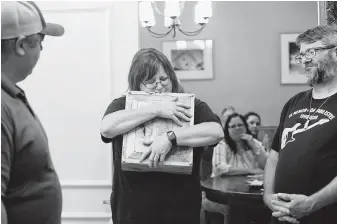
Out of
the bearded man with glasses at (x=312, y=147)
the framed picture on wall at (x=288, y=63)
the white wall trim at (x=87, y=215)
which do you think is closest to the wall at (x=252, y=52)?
the framed picture on wall at (x=288, y=63)

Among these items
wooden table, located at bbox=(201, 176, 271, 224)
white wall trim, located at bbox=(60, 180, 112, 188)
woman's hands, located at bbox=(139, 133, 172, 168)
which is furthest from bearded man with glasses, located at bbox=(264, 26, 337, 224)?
white wall trim, located at bbox=(60, 180, 112, 188)

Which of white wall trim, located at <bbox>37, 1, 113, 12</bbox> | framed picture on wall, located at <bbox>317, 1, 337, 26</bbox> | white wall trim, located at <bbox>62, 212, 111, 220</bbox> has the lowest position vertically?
white wall trim, located at <bbox>62, 212, 111, 220</bbox>

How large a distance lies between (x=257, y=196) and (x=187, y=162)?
1115 mm

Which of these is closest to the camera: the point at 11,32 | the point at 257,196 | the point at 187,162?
the point at 11,32

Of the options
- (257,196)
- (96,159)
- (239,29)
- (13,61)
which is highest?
(239,29)

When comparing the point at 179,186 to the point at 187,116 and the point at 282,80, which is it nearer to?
the point at 187,116

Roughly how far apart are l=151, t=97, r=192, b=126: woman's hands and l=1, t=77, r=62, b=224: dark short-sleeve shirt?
1.51 ft

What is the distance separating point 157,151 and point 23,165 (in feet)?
1.58

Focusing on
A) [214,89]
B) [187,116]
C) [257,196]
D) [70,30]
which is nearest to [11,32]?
[187,116]

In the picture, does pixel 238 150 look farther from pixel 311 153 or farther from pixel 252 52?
pixel 252 52

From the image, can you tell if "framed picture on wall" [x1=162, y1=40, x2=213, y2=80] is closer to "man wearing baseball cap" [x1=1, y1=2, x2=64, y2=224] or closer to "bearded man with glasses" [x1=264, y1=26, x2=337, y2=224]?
"bearded man with glasses" [x1=264, y1=26, x2=337, y2=224]

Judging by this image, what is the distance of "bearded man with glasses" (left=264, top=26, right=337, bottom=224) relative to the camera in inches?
60.9

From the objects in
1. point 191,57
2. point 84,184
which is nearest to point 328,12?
point 84,184

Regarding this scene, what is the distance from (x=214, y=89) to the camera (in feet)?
18.8
